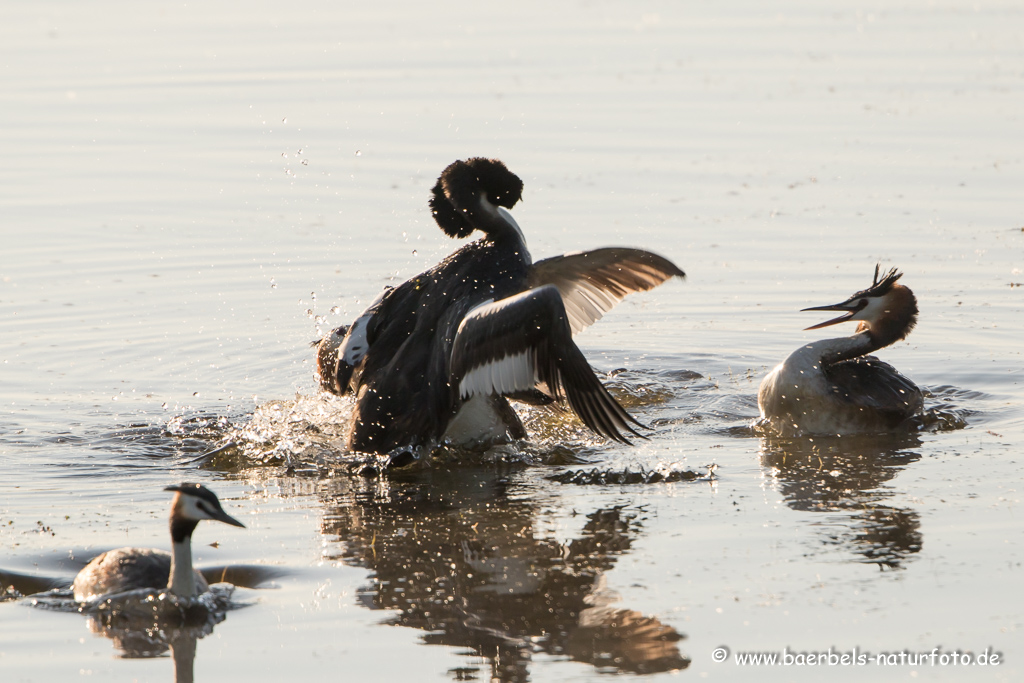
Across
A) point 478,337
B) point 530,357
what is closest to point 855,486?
point 530,357

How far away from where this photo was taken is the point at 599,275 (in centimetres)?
841

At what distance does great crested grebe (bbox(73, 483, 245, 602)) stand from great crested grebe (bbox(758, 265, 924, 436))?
3894 millimetres

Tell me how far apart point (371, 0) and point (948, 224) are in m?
19.0

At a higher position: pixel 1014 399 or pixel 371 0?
pixel 371 0

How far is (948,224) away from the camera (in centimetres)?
1239

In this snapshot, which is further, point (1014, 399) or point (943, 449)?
point (1014, 399)

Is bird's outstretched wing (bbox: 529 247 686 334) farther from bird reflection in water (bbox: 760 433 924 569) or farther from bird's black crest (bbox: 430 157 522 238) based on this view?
bird reflection in water (bbox: 760 433 924 569)

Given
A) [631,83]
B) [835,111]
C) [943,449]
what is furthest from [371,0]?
[943,449]

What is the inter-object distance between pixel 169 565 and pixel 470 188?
332 centimetres

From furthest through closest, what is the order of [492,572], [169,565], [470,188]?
[470,188] < [492,572] < [169,565]

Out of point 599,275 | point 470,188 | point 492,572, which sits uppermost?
point 470,188

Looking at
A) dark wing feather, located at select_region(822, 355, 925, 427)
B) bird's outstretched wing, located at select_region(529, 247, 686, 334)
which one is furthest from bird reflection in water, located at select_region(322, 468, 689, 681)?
dark wing feather, located at select_region(822, 355, 925, 427)

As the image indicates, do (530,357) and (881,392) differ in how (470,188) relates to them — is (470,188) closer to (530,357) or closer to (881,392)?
(530,357)

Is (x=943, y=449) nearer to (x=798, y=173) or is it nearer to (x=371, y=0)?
(x=798, y=173)
